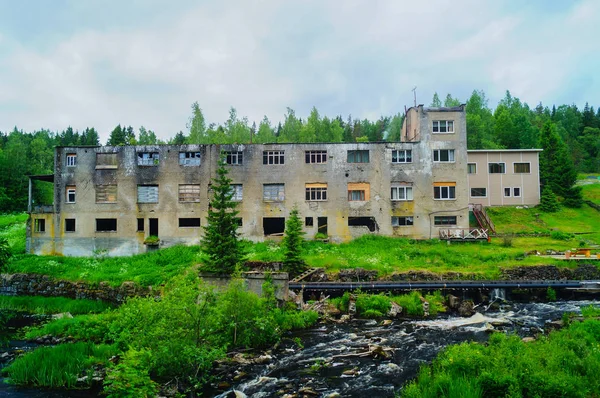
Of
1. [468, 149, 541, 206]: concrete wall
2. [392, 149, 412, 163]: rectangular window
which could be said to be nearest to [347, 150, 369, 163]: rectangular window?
[392, 149, 412, 163]: rectangular window

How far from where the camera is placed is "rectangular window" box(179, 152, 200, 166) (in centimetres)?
4241

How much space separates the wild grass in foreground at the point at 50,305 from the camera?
27547mm

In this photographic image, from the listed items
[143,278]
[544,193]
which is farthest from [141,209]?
[544,193]

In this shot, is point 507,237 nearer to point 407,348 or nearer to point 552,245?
point 552,245

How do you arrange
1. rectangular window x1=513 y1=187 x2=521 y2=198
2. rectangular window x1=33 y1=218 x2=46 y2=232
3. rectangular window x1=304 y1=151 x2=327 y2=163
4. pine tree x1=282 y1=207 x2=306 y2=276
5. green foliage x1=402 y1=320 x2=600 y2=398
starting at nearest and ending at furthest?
green foliage x1=402 y1=320 x2=600 y2=398
pine tree x1=282 y1=207 x2=306 y2=276
rectangular window x1=33 y1=218 x2=46 y2=232
rectangular window x1=304 y1=151 x2=327 y2=163
rectangular window x1=513 y1=187 x2=521 y2=198

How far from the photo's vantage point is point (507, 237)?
39.5 meters

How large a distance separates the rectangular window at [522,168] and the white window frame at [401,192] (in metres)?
18.5

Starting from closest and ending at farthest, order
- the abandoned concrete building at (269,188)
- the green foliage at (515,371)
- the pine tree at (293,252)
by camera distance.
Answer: the green foliage at (515,371) < the pine tree at (293,252) < the abandoned concrete building at (269,188)

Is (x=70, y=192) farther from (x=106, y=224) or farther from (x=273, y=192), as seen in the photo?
(x=273, y=192)

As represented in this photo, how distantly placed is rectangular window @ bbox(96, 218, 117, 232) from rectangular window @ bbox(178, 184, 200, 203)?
779 cm

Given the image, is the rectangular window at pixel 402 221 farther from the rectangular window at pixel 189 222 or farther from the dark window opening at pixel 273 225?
the rectangular window at pixel 189 222

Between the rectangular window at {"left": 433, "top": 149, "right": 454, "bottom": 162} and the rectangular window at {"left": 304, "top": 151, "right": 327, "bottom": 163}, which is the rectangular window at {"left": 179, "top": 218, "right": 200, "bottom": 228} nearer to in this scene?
the rectangular window at {"left": 304, "top": 151, "right": 327, "bottom": 163}

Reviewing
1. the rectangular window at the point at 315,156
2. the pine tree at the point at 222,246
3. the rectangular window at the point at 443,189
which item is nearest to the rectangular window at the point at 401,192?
the rectangular window at the point at 443,189

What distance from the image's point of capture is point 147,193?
1655 inches
